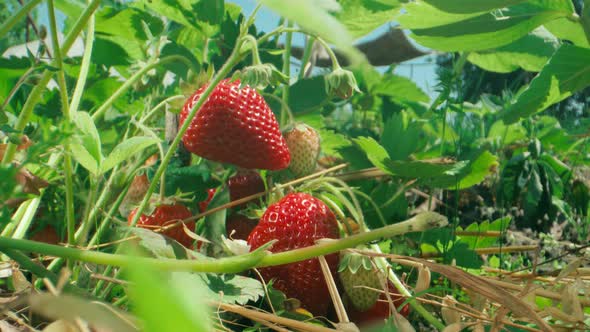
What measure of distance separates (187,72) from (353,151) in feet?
0.80

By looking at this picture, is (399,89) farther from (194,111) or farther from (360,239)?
(360,239)

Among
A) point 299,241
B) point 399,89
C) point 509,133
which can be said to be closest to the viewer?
point 299,241

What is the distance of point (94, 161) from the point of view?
1.57 feet

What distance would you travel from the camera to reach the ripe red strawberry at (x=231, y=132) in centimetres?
68

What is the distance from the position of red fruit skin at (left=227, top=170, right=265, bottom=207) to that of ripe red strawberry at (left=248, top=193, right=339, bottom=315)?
0.11m

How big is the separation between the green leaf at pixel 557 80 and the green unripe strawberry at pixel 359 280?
187 millimetres

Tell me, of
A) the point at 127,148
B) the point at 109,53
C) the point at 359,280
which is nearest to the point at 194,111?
the point at 127,148

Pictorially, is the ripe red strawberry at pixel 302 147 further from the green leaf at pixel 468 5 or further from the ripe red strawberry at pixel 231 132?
the green leaf at pixel 468 5

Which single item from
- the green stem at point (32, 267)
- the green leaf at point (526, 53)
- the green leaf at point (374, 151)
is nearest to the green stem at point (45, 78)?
the green stem at point (32, 267)

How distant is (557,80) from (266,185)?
13.7 inches

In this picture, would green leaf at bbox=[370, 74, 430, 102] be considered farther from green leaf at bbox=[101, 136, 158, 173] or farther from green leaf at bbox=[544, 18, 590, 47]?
green leaf at bbox=[101, 136, 158, 173]

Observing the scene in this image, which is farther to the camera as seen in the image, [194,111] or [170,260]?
[194,111]

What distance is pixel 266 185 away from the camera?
0.78 meters

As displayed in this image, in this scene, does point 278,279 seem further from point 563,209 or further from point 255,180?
point 563,209
